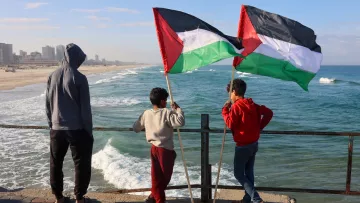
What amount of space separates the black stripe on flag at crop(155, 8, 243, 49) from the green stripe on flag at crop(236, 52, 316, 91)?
26 centimetres

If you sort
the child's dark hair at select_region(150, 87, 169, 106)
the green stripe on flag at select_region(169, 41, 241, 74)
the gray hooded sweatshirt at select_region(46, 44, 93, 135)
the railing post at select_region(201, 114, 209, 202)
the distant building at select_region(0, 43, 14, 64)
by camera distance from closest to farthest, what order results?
the green stripe on flag at select_region(169, 41, 241, 74)
the gray hooded sweatshirt at select_region(46, 44, 93, 135)
the child's dark hair at select_region(150, 87, 169, 106)
the railing post at select_region(201, 114, 209, 202)
the distant building at select_region(0, 43, 14, 64)

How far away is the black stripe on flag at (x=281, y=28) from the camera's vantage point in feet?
12.2

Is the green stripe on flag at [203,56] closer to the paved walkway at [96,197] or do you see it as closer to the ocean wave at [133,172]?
the paved walkway at [96,197]

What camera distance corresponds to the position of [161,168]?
3.82m

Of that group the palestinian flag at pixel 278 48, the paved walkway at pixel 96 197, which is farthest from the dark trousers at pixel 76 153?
the palestinian flag at pixel 278 48

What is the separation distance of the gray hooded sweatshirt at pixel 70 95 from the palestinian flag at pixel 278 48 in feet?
5.20

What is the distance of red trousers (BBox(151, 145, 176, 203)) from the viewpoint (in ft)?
12.3

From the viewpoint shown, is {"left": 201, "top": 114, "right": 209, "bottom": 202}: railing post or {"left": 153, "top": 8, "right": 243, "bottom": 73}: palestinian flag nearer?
{"left": 153, "top": 8, "right": 243, "bottom": 73}: palestinian flag

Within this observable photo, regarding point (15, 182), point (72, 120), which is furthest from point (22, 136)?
point (72, 120)

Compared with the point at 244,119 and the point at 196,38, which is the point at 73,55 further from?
the point at 244,119


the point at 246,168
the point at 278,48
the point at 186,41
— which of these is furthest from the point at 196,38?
the point at 246,168

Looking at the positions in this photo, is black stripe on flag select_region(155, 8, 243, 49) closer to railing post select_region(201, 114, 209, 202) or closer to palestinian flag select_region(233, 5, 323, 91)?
palestinian flag select_region(233, 5, 323, 91)

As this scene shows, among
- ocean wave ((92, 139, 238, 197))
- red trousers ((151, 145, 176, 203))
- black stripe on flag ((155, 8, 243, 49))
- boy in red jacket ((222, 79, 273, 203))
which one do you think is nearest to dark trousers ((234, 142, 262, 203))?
boy in red jacket ((222, 79, 273, 203))

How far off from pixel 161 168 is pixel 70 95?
47.2 inches
